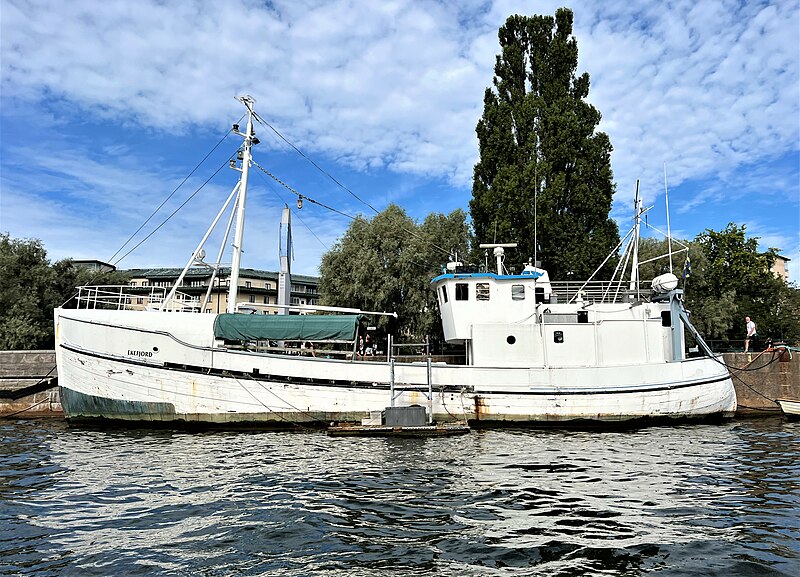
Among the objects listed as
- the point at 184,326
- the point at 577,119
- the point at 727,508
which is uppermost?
the point at 577,119

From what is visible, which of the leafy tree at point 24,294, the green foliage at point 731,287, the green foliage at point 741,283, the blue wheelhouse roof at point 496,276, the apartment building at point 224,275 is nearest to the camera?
the blue wheelhouse roof at point 496,276

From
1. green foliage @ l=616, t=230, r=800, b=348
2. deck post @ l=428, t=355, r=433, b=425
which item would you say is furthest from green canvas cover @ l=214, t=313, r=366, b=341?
green foliage @ l=616, t=230, r=800, b=348

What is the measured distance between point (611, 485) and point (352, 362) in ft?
32.3

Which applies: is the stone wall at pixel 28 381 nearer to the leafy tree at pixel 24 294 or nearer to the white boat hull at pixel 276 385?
the white boat hull at pixel 276 385

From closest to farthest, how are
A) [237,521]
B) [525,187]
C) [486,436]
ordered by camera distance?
[237,521], [486,436], [525,187]

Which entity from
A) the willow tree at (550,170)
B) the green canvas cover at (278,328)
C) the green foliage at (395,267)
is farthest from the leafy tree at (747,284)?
the green canvas cover at (278,328)

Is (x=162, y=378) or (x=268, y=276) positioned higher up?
(x=268, y=276)

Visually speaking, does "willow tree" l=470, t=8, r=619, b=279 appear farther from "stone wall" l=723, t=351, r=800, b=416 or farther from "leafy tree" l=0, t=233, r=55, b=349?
"leafy tree" l=0, t=233, r=55, b=349

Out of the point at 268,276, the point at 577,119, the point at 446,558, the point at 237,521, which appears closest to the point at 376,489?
the point at 237,521

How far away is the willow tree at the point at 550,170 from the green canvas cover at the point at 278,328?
1277cm

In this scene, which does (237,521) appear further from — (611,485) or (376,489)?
(611,485)

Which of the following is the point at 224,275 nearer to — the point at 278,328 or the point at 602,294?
the point at 278,328

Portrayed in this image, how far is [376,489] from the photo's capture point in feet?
33.0

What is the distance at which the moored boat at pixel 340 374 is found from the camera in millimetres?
17703
